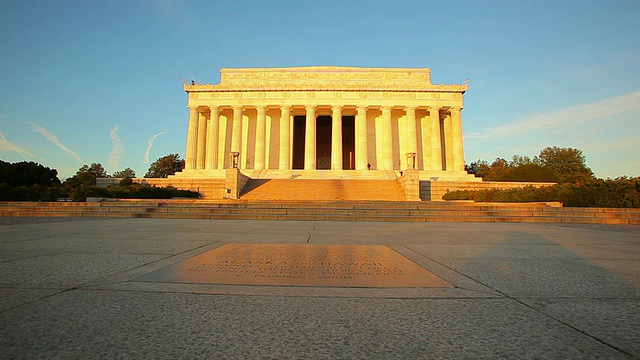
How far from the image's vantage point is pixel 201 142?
4538 cm

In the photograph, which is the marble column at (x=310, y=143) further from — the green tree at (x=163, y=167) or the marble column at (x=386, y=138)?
the green tree at (x=163, y=167)

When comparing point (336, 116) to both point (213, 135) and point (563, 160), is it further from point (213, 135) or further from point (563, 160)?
point (563, 160)

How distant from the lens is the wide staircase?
28.6 metres

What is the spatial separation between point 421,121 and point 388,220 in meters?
38.9

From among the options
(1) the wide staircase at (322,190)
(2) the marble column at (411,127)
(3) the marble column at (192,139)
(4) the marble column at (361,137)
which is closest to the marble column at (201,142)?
(3) the marble column at (192,139)

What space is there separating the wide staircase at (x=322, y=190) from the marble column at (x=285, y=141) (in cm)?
954

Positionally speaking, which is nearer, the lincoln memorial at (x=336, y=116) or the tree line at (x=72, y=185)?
the tree line at (x=72, y=185)

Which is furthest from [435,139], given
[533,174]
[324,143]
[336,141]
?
[324,143]

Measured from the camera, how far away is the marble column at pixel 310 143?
43.2 m

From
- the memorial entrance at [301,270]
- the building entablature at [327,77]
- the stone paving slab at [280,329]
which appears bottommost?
the stone paving slab at [280,329]

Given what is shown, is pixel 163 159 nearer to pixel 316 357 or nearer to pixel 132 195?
pixel 132 195

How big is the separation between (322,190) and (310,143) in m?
14.5

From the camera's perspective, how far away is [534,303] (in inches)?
92.4

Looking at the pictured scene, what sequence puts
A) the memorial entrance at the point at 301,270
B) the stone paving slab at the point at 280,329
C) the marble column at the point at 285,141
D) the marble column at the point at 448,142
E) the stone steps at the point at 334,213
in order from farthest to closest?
the marble column at the point at 448,142 < the marble column at the point at 285,141 < the stone steps at the point at 334,213 < the memorial entrance at the point at 301,270 < the stone paving slab at the point at 280,329
